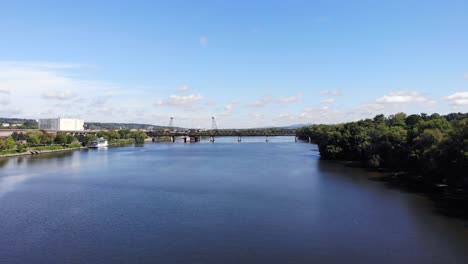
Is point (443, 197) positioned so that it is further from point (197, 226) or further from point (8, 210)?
point (8, 210)

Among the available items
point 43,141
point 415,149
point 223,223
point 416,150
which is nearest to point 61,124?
point 43,141

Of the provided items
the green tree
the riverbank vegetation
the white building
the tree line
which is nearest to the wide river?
the tree line

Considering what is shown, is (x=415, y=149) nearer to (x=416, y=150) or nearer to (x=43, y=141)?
(x=416, y=150)

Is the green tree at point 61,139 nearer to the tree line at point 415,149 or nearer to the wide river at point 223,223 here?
the wide river at point 223,223

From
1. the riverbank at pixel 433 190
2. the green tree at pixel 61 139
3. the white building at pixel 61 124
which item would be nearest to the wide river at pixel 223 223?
the riverbank at pixel 433 190

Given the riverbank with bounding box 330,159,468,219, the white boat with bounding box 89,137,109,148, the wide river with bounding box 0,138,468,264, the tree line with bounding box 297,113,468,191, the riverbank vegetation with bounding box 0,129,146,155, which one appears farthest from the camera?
the white boat with bounding box 89,137,109,148

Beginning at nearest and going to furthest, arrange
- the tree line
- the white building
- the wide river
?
1. the wide river
2. the tree line
3. the white building

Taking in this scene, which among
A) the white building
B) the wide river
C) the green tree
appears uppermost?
the white building

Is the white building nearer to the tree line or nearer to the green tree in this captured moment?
the green tree
